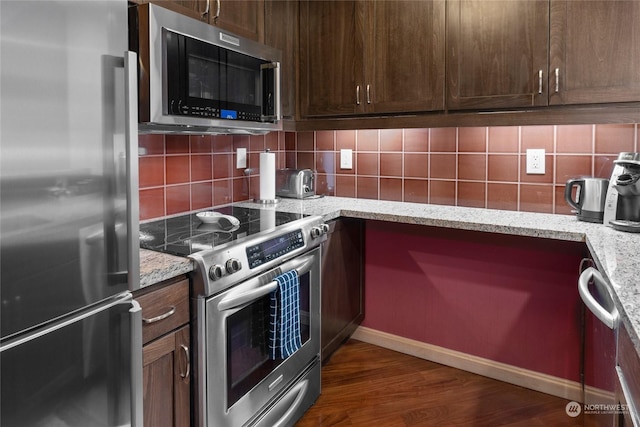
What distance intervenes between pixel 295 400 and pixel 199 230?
0.83m

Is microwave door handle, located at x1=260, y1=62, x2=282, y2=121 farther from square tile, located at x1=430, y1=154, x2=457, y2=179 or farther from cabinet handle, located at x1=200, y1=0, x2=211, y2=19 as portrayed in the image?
square tile, located at x1=430, y1=154, x2=457, y2=179

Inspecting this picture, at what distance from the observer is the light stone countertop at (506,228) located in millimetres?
1094

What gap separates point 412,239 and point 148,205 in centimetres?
141

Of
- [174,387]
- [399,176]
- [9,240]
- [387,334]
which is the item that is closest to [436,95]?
[399,176]

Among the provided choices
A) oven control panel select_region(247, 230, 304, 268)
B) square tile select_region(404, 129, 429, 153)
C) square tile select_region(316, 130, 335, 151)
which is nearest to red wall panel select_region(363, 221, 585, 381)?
square tile select_region(404, 129, 429, 153)

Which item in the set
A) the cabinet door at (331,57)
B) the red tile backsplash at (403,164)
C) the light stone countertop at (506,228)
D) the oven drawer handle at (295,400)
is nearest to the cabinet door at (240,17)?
→ the cabinet door at (331,57)

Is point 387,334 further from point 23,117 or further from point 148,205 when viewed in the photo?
point 23,117

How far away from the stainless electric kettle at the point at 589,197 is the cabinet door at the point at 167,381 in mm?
1652

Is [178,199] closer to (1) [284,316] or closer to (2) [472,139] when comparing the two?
(1) [284,316]

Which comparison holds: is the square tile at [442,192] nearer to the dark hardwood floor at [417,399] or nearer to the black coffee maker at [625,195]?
the black coffee maker at [625,195]

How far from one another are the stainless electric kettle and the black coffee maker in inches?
1.9

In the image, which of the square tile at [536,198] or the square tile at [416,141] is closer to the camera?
the square tile at [536,198]

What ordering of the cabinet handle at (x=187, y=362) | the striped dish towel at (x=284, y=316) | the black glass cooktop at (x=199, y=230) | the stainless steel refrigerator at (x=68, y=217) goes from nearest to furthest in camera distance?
the stainless steel refrigerator at (x=68, y=217), the cabinet handle at (x=187, y=362), the black glass cooktop at (x=199, y=230), the striped dish towel at (x=284, y=316)

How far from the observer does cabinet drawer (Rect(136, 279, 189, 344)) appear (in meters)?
1.24
